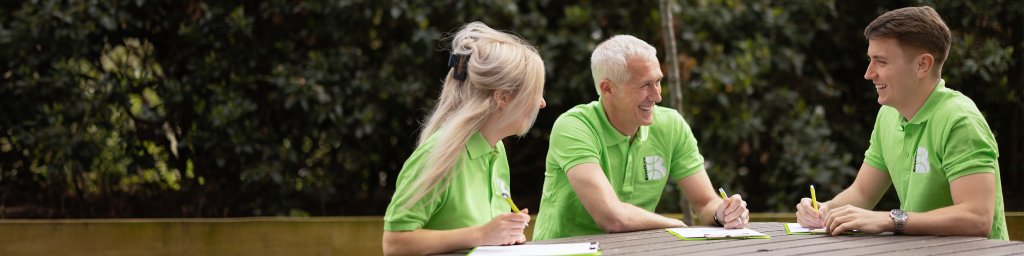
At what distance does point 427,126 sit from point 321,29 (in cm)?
305

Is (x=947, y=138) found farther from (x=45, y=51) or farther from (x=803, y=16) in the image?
(x=45, y=51)

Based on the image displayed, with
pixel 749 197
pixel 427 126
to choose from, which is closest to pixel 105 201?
Answer: pixel 427 126

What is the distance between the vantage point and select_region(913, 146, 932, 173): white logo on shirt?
2303 mm

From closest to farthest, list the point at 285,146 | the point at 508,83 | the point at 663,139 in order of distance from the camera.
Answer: the point at 508,83 → the point at 663,139 → the point at 285,146

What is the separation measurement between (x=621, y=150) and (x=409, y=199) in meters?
1.13

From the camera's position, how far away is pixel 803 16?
475 cm

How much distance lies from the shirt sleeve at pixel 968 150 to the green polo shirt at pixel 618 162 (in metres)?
0.91

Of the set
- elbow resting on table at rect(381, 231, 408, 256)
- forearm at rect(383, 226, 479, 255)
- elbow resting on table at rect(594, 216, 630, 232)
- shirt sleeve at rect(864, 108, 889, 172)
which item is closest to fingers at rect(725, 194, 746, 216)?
elbow resting on table at rect(594, 216, 630, 232)

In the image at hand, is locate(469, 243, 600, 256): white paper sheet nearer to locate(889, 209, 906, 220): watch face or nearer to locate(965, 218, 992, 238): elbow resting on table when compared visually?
locate(889, 209, 906, 220): watch face

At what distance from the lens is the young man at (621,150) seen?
262 centimetres

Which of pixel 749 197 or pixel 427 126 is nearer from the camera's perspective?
pixel 427 126

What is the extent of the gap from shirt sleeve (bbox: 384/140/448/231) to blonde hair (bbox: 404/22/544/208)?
0.17ft

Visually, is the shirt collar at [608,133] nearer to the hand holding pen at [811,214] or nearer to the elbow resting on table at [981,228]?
the hand holding pen at [811,214]

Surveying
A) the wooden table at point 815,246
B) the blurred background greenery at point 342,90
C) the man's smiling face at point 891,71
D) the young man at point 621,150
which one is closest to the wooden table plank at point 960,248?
the wooden table at point 815,246
